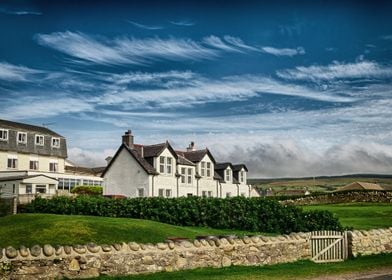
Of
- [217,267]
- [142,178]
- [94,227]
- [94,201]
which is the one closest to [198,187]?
[142,178]

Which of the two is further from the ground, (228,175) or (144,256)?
(228,175)

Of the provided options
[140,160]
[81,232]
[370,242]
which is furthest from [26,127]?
[370,242]

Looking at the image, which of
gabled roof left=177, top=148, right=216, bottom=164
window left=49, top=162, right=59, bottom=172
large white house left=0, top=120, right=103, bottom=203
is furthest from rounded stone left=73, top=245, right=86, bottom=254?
window left=49, top=162, right=59, bottom=172

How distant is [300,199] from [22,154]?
37562 mm

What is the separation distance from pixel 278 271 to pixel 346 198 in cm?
5072

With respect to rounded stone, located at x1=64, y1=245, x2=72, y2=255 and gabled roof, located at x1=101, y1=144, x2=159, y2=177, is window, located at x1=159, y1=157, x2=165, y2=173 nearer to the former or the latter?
gabled roof, located at x1=101, y1=144, x2=159, y2=177

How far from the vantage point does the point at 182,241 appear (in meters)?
18.6

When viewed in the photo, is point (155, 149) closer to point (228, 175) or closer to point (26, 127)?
point (228, 175)

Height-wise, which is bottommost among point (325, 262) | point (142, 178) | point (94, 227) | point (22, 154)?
point (325, 262)

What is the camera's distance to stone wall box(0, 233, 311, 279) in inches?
607

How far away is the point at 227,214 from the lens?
33125 mm

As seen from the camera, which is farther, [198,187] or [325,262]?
[198,187]

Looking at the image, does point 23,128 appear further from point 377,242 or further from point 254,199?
point 377,242

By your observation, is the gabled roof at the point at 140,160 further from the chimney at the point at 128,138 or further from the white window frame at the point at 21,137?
the white window frame at the point at 21,137
